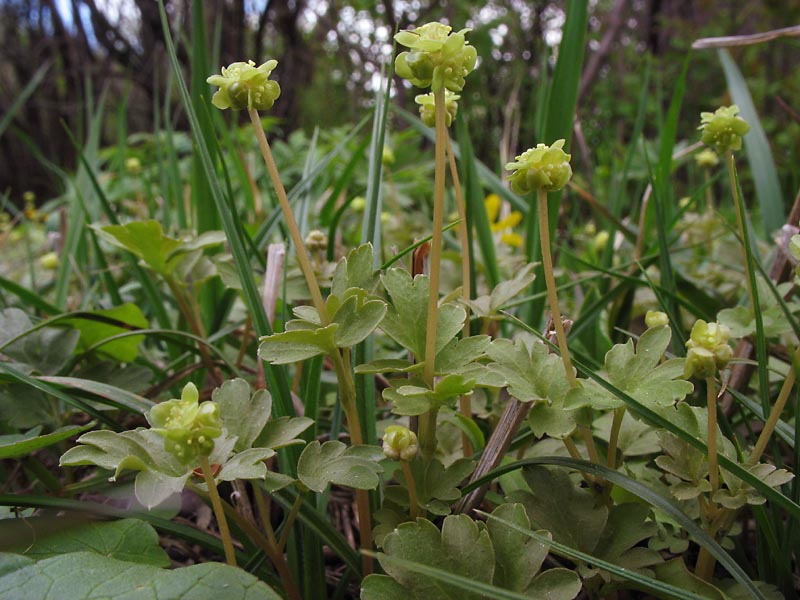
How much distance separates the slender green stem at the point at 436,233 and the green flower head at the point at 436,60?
0.04 feet

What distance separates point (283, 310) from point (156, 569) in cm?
30

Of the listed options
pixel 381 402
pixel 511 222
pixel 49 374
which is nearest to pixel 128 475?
pixel 49 374

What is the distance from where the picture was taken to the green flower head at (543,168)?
43 centimetres

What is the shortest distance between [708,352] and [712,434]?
7cm

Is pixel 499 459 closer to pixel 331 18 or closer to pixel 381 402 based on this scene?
→ pixel 381 402

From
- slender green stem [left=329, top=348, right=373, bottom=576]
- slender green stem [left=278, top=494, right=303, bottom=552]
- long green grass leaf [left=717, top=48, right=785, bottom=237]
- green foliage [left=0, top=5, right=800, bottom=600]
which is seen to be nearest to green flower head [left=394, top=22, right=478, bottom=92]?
green foliage [left=0, top=5, right=800, bottom=600]

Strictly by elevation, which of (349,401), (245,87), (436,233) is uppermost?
(245,87)

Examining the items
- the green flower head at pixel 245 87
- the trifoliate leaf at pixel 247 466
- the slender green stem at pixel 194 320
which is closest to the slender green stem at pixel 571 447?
the trifoliate leaf at pixel 247 466

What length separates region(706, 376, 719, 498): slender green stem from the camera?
0.41 m

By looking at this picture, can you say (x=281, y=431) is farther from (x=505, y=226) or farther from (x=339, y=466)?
(x=505, y=226)

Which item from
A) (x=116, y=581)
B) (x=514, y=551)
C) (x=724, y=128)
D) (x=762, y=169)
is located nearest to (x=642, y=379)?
(x=514, y=551)

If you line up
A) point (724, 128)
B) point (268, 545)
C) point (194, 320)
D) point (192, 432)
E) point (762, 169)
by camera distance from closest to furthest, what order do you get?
point (192, 432) → point (268, 545) → point (724, 128) → point (194, 320) → point (762, 169)

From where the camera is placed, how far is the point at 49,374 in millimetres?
700

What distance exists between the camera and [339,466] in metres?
0.44
